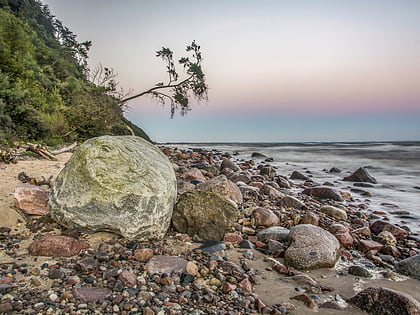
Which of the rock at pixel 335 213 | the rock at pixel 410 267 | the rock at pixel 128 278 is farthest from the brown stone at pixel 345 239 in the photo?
the rock at pixel 128 278

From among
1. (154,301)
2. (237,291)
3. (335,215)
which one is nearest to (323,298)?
(237,291)

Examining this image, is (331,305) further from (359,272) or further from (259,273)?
(359,272)

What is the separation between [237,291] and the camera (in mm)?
2586

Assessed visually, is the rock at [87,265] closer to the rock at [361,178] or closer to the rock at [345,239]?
the rock at [345,239]

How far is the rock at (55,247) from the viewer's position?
2.88 meters

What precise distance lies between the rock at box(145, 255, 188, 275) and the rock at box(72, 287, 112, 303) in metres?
0.49

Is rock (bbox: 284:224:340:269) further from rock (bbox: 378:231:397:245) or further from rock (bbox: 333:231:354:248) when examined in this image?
rock (bbox: 378:231:397:245)

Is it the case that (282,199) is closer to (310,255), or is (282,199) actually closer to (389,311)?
(310,255)

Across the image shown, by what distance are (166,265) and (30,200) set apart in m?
2.31

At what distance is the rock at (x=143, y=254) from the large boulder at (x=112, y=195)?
0.95ft

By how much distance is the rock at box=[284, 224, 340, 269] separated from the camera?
3.34 m

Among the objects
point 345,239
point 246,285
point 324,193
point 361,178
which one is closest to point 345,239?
point 345,239

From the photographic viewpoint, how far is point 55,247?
293cm

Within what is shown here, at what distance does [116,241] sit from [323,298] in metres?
2.42
